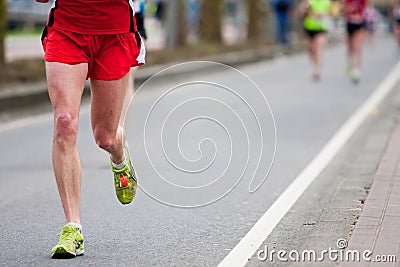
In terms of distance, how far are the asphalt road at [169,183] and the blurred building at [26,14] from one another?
1763 centimetres

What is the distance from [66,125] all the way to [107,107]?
0.41 meters

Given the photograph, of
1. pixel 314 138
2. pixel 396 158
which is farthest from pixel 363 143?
pixel 396 158

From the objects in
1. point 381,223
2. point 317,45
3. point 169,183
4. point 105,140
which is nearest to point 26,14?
point 317,45

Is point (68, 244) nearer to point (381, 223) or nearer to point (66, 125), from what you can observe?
point (66, 125)

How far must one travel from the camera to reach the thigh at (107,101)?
6125mm

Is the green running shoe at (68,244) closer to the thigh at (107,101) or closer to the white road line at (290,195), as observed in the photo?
the thigh at (107,101)

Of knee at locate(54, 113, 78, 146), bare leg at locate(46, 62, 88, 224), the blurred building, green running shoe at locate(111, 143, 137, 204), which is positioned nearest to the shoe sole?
bare leg at locate(46, 62, 88, 224)

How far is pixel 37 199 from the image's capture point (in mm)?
7969

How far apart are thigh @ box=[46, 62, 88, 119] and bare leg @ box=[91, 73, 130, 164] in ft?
0.76

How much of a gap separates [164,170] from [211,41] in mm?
22457

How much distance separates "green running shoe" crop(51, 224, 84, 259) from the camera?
5.80 meters

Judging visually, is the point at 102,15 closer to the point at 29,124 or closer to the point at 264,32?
the point at 29,124

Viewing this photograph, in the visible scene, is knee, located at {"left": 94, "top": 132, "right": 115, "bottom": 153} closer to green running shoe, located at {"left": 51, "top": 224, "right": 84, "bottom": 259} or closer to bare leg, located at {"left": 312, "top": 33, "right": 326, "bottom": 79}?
green running shoe, located at {"left": 51, "top": 224, "right": 84, "bottom": 259}

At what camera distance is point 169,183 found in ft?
27.9
